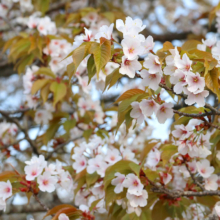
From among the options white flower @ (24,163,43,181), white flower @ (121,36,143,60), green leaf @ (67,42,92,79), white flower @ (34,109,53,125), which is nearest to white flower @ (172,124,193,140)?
white flower @ (121,36,143,60)

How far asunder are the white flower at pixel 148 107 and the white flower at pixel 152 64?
0.14 meters

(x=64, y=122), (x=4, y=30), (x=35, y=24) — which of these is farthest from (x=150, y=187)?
(x=4, y=30)

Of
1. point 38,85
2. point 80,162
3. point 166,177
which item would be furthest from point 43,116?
point 166,177

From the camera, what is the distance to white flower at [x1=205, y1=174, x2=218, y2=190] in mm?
1801

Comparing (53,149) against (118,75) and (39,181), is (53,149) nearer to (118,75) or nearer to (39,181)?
(39,181)

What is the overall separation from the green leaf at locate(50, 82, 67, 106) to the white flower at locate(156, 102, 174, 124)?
1.10 metres

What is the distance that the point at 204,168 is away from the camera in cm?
179

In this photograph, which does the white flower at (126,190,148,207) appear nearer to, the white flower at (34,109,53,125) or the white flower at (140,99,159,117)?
the white flower at (140,99,159,117)

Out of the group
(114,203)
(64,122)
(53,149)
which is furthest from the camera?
(53,149)

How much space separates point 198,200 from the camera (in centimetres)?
188

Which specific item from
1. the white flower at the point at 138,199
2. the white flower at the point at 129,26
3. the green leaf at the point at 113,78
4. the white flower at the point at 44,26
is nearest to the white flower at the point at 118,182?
the white flower at the point at 138,199

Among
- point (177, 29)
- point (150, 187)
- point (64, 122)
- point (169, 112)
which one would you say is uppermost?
point (169, 112)

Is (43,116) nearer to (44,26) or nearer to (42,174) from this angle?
(44,26)

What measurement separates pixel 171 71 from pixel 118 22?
1.02 ft
